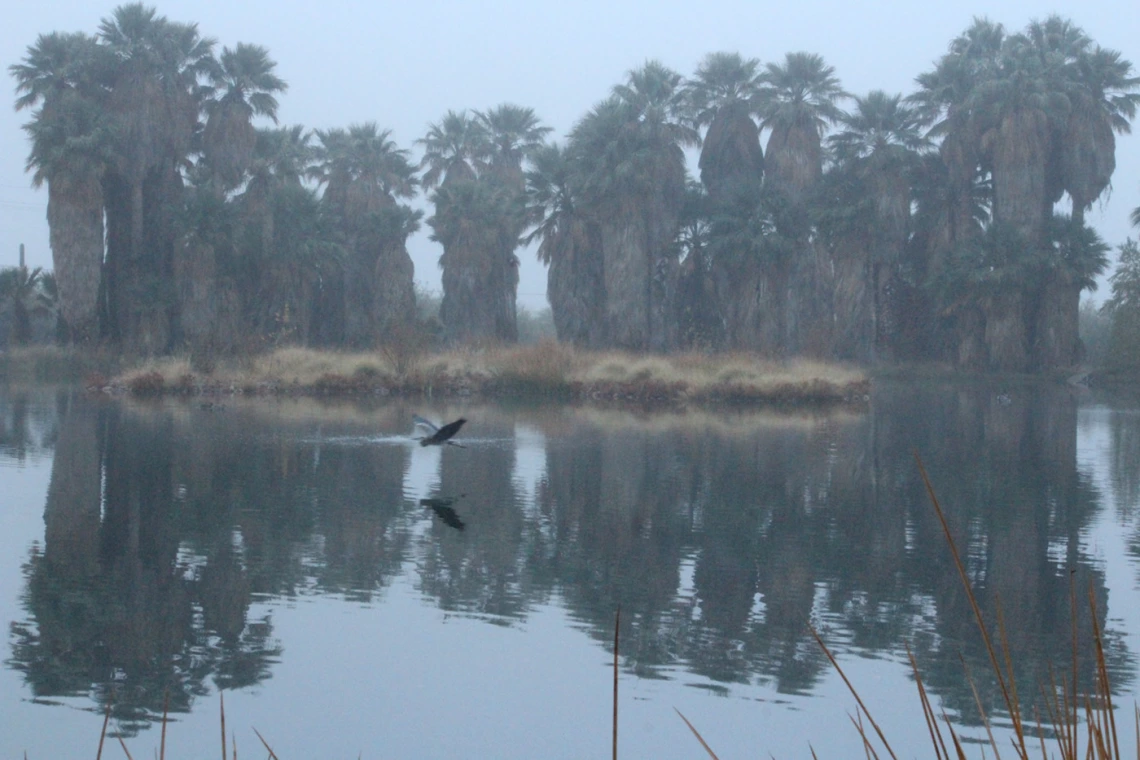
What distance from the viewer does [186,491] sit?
497 inches

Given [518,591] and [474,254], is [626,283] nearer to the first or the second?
[474,254]

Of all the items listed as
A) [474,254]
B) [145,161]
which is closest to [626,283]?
[474,254]

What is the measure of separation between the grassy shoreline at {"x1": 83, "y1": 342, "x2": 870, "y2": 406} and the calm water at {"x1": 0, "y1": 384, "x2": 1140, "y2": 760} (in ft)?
43.9

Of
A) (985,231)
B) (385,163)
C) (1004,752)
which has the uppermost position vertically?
(385,163)

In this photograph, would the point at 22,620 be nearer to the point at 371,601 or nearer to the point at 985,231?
the point at 371,601

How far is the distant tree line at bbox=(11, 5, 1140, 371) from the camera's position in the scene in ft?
133

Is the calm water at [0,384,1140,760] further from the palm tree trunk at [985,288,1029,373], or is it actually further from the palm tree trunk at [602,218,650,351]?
the palm tree trunk at [985,288,1029,373]

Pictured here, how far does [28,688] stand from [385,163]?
4815 cm

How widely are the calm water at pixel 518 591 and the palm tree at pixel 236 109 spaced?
27.5 metres

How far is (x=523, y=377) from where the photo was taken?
31.5 metres

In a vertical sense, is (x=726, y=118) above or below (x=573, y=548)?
above

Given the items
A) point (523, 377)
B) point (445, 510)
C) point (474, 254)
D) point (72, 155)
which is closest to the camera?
point (445, 510)

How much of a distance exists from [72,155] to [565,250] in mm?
16344

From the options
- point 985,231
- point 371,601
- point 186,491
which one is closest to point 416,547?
point 371,601
